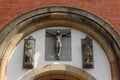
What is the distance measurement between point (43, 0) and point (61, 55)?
171 centimetres

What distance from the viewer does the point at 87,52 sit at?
9617mm

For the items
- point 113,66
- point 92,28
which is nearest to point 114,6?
point 92,28

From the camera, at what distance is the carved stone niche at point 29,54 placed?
950 cm

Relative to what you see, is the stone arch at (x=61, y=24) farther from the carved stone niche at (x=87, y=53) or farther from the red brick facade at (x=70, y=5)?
the carved stone niche at (x=87, y=53)

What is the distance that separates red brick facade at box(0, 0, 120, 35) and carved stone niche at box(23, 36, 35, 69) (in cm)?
84

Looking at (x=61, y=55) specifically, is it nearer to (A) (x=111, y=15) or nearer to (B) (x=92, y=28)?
(B) (x=92, y=28)

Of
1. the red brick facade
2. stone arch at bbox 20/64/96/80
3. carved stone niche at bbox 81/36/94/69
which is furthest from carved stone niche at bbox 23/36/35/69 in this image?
carved stone niche at bbox 81/36/94/69

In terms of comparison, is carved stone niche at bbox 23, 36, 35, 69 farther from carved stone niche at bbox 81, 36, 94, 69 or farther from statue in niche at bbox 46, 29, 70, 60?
carved stone niche at bbox 81, 36, 94, 69

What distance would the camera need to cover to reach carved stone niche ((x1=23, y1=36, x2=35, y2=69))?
9500 mm

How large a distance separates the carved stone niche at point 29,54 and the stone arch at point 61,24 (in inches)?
11.3

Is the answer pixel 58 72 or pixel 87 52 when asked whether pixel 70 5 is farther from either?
pixel 58 72

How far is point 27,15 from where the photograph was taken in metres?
9.93

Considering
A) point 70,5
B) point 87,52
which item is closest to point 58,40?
point 87,52

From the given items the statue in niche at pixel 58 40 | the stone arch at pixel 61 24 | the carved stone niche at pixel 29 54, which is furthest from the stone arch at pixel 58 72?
the stone arch at pixel 61 24
